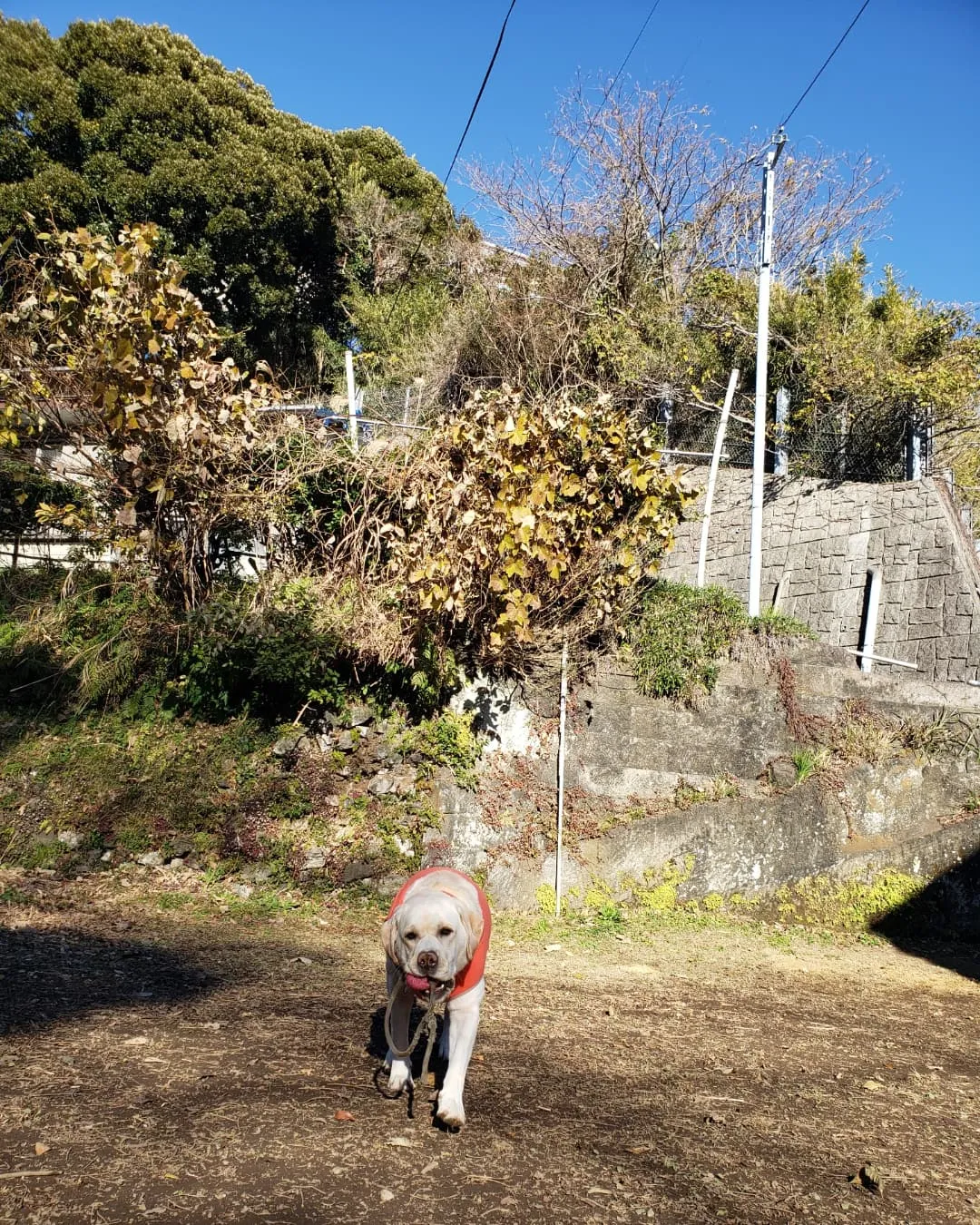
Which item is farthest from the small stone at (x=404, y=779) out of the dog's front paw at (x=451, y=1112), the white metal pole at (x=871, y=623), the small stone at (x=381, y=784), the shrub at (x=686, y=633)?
the white metal pole at (x=871, y=623)

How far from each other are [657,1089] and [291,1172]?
188 cm

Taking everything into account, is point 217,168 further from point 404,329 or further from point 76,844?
point 76,844

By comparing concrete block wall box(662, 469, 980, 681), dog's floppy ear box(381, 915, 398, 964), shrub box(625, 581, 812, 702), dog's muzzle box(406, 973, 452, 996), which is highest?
concrete block wall box(662, 469, 980, 681)

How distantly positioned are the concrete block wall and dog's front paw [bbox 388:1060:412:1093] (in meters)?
7.09

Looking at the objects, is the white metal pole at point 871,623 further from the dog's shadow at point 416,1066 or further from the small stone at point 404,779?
the dog's shadow at point 416,1066

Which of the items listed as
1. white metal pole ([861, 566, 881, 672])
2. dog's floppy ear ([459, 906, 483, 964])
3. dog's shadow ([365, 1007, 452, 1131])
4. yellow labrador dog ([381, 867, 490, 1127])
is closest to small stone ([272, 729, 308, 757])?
dog's shadow ([365, 1007, 452, 1131])

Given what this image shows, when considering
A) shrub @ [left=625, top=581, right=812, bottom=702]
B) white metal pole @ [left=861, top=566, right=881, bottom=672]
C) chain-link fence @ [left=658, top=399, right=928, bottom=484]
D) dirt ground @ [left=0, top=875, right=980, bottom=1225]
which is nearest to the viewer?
dirt ground @ [left=0, top=875, right=980, bottom=1225]

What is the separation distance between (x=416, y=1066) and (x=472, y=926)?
977 millimetres

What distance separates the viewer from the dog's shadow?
3586 mm

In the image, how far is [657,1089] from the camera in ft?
13.5

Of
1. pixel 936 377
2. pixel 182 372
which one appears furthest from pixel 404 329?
pixel 182 372

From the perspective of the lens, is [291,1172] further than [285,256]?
No

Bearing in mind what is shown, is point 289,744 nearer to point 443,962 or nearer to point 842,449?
point 443,962

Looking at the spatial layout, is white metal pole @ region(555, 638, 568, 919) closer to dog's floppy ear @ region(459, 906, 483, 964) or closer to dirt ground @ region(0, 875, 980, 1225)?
dirt ground @ region(0, 875, 980, 1225)
